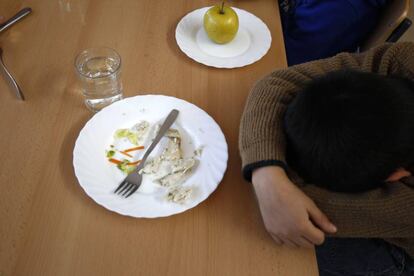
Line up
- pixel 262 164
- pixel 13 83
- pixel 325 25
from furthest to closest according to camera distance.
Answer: pixel 325 25, pixel 13 83, pixel 262 164

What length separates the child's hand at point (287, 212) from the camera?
527 millimetres

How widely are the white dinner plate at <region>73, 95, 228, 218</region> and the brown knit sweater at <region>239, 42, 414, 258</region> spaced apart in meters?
0.06

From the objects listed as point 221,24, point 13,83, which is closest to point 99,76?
point 13,83

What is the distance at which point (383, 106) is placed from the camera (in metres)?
0.46

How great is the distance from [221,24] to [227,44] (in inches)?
2.5

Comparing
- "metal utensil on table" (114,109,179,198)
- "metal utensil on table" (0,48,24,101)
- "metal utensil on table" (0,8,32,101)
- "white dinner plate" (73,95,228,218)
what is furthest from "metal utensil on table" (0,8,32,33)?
"metal utensil on table" (114,109,179,198)

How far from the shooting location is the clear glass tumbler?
0.67 metres

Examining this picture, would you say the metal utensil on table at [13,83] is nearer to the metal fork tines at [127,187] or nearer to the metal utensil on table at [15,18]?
the metal utensil on table at [15,18]

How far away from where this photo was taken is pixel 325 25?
3.43ft

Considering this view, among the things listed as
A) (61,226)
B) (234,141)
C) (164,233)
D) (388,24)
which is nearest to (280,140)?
(234,141)

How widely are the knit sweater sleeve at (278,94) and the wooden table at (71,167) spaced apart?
5 cm

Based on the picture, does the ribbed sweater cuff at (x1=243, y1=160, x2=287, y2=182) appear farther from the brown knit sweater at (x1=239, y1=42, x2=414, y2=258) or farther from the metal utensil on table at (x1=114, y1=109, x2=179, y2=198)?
the metal utensil on table at (x1=114, y1=109, x2=179, y2=198)

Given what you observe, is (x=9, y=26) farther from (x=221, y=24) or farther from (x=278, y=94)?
(x=278, y=94)

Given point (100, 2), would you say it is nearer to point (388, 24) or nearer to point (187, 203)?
point (187, 203)
